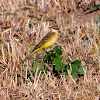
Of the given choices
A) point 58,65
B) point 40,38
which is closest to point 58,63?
point 58,65

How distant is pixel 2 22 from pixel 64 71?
3734 mm

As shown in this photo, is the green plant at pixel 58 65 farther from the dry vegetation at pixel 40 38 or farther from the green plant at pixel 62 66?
the dry vegetation at pixel 40 38

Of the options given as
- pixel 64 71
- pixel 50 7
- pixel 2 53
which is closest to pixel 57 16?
pixel 50 7

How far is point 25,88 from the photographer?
223 inches

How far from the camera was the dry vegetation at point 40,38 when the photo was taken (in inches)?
220

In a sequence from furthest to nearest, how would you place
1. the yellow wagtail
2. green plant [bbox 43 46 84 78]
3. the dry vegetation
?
the yellow wagtail
green plant [bbox 43 46 84 78]
the dry vegetation

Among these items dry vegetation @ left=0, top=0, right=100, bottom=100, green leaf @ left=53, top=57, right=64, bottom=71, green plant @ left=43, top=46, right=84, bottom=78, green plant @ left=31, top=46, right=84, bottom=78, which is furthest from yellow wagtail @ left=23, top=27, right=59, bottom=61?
green leaf @ left=53, top=57, right=64, bottom=71

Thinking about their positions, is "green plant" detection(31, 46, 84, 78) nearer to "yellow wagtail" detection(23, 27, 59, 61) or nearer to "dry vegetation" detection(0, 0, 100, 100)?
"dry vegetation" detection(0, 0, 100, 100)

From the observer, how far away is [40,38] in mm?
8367

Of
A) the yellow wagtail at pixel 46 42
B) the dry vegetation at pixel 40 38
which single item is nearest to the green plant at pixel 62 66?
the dry vegetation at pixel 40 38

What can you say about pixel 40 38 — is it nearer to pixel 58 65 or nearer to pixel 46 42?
pixel 46 42

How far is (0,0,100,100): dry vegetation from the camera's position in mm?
5582

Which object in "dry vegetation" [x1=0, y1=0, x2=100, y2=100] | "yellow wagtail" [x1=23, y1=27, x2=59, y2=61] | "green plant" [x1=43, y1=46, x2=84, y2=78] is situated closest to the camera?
"dry vegetation" [x1=0, y1=0, x2=100, y2=100]

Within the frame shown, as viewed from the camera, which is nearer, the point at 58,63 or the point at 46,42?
the point at 58,63
